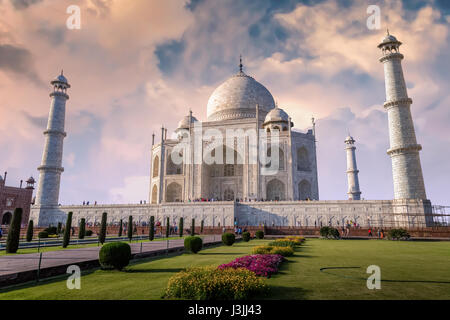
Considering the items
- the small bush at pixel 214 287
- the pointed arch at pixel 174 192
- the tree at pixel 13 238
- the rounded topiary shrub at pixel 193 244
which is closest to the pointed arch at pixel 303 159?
the pointed arch at pixel 174 192

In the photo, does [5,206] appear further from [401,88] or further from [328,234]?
[401,88]

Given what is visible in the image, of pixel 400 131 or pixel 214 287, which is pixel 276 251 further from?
pixel 400 131

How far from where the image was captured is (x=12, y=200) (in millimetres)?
37969

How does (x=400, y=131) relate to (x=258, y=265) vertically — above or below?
above

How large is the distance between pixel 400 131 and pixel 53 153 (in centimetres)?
3307

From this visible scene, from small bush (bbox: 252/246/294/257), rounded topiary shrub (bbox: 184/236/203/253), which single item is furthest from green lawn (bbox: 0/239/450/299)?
rounded topiary shrub (bbox: 184/236/203/253)

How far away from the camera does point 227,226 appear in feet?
84.5

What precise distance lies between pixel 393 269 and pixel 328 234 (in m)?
13.4

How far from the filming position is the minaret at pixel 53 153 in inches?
1233

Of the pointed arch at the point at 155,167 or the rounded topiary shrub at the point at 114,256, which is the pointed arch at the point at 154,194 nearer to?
the pointed arch at the point at 155,167

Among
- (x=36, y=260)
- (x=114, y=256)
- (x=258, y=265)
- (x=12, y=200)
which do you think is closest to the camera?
(x=258, y=265)

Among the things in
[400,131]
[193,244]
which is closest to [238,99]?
[400,131]

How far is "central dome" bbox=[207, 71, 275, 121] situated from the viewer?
36.5 meters

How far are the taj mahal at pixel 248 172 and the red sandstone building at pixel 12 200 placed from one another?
30.9ft
